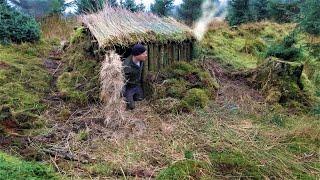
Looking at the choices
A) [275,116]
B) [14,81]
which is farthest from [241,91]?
[14,81]

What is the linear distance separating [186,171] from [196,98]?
286cm

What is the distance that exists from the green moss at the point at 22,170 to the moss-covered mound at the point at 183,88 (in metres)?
2.90

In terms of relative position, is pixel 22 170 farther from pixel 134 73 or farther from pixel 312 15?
pixel 312 15

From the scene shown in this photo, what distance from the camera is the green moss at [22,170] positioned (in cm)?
420

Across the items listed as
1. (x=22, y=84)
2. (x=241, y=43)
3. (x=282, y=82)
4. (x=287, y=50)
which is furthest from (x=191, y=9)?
(x=22, y=84)

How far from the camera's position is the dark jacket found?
7468mm

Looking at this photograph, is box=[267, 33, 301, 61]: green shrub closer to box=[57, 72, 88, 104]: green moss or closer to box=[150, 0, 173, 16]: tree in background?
box=[57, 72, 88, 104]: green moss

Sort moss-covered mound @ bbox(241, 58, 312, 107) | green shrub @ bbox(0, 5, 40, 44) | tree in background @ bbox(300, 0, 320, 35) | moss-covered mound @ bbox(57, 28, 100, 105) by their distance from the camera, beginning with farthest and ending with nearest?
green shrub @ bbox(0, 5, 40, 44), moss-covered mound @ bbox(241, 58, 312, 107), tree in background @ bbox(300, 0, 320, 35), moss-covered mound @ bbox(57, 28, 100, 105)

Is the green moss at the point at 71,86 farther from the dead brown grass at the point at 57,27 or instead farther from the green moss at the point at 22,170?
the dead brown grass at the point at 57,27

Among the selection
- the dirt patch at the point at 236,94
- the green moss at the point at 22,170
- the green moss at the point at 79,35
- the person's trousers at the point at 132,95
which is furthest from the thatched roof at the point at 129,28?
the green moss at the point at 22,170

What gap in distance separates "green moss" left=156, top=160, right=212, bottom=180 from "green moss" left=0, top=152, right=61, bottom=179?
127 cm

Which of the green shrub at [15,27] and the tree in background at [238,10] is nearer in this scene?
the green shrub at [15,27]

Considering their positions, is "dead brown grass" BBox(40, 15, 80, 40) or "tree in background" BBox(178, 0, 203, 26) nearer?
"dead brown grass" BBox(40, 15, 80, 40)

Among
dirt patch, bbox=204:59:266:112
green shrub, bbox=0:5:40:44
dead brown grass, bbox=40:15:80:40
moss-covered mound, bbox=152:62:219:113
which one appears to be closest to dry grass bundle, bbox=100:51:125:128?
moss-covered mound, bbox=152:62:219:113
